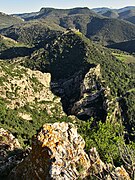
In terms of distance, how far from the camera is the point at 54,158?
117ft

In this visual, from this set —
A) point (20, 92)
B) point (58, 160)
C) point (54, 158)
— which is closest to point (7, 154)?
point (54, 158)

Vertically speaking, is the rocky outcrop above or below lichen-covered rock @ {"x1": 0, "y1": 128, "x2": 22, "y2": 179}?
below

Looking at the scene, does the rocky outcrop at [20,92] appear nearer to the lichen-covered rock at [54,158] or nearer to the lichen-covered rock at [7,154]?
the lichen-covered rock at [7,154]

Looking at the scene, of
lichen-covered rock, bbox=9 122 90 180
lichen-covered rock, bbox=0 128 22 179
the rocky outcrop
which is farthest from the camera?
the rocky outcrop

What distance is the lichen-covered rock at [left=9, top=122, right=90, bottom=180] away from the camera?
3544 centimetres

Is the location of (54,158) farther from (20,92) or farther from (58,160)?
(20,92)

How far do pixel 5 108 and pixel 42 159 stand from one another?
120780 millimetres

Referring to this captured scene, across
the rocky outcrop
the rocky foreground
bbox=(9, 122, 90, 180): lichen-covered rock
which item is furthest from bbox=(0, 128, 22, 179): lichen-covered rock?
the rocky outcrop

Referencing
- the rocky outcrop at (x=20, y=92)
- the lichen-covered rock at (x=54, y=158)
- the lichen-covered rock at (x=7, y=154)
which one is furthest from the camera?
the rocky outcrop at (x=20, y=92)

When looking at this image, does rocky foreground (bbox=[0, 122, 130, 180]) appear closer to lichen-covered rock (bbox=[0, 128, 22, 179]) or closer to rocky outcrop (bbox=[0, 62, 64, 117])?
lichen-covered rock (bbox=[0, 128, 22, 179])

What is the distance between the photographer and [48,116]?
17688cm

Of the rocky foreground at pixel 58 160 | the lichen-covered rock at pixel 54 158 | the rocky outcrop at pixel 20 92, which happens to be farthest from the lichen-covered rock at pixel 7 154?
the rocky outcrop at pixel 20 92

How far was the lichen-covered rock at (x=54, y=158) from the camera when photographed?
3544 cm

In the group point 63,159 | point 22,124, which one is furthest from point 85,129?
point 22,124
